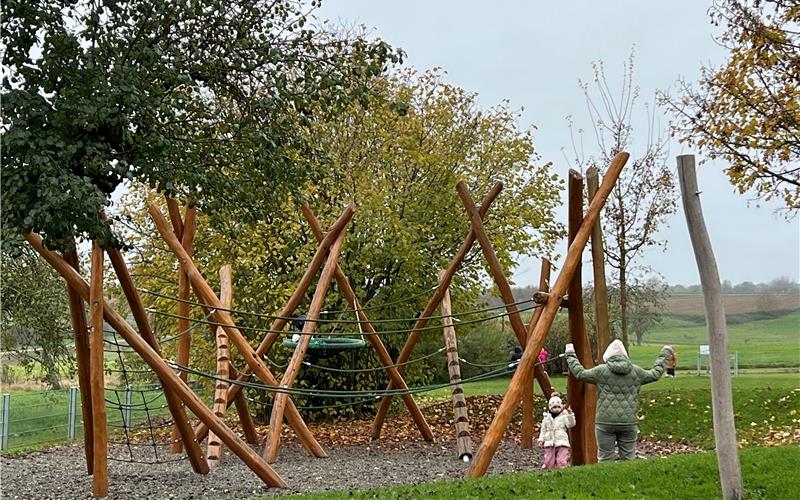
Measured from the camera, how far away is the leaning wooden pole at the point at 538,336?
761 centimetres

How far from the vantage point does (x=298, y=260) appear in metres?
14.2

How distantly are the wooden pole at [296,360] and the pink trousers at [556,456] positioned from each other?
3056mm

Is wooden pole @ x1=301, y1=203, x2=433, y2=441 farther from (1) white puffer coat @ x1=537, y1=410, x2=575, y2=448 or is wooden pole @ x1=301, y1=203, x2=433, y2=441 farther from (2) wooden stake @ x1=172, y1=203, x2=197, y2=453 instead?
(1) white puffer coat @ x1=537, y1=410, x2=575, y2=448

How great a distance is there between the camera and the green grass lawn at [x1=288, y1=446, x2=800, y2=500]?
5953 mm

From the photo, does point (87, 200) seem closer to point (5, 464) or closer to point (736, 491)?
point (736, 491)

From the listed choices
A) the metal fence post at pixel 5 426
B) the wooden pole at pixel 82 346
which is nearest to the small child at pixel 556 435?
the wooden pole at pixel 82 346

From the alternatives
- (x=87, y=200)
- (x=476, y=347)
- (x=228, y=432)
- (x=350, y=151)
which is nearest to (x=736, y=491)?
(x=228, y=432)

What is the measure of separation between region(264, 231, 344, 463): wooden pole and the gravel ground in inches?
15.0

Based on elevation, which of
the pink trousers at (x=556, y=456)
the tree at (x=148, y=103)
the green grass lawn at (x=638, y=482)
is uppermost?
the tree at (x=148, y=103)

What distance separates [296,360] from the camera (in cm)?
999

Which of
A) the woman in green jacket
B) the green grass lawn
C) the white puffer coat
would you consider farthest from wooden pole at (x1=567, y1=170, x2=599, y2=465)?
the green grass lawn

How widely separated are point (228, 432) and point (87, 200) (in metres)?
2.83

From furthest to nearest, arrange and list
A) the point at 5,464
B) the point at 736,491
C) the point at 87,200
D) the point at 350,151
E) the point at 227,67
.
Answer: the point at 350,151 → the point at 5,464 → the point at 227,67 → the point at 87,200 → the point at 736,491

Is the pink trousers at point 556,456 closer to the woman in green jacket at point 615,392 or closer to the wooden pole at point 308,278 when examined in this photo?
the woman in green jacket at point 615,392
